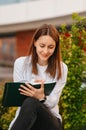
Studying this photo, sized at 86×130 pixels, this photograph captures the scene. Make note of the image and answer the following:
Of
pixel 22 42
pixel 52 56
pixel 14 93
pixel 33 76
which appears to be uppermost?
pixel 52 56

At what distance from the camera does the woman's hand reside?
3291 millimetres

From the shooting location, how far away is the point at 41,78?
3557 mm

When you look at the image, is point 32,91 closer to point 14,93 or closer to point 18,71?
point 14,93

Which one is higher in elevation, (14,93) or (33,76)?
(33,76)

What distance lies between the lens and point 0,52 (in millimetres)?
36969

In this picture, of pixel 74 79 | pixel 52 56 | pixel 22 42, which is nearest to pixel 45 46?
pixel 52 56

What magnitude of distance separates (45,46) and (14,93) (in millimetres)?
428

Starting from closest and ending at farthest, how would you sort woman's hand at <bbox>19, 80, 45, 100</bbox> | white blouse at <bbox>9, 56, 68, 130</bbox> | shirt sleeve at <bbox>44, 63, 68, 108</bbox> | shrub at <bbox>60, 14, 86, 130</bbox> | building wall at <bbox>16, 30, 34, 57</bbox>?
woman's hand at <bbox>19, 80, 45, 100</bbox> < shirt sleeve at <bbox>44, 63, 68, 108</bbox> < white blouse at <bbox>9, 56, 68, 130</bbox> < shrub at <bbox>60, 14, 86, 130</bbox> < building wall at <bbox>16, 30, 34, 57</bbox>

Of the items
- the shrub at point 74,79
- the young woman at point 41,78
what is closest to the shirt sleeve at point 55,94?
the young woman at point 41,78

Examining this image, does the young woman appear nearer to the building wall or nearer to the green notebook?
the green notebook

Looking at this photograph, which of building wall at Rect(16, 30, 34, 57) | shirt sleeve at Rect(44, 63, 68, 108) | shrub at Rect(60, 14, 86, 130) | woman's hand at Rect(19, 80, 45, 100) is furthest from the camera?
building wall at Rect(16, 30, 34, 57)

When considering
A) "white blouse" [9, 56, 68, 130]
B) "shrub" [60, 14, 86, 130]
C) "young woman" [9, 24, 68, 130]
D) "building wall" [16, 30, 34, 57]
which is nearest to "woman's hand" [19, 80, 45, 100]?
"young woman" [9, 24, 68, 130]

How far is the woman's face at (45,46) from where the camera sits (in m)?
3.43

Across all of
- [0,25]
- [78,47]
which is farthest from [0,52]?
[78,47]
